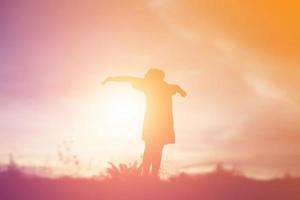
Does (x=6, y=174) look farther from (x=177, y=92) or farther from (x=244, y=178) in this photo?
(x=244, y=178)

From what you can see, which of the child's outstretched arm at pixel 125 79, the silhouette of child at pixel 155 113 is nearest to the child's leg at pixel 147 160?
the silhouette of child at pixel 155 113

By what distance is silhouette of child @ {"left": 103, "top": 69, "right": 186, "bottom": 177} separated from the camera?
48.7 ft

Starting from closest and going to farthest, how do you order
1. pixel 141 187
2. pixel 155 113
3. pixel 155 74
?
pixel 141 187
pixel 155 74
pixel 155 113

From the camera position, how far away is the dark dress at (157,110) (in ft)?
49.0

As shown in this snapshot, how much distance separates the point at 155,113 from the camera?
15.1 m

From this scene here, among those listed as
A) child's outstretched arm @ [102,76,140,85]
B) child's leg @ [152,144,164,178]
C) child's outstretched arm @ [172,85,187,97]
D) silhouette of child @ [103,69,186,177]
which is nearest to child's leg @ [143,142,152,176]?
silhouette of child @ [103,69,186,177]

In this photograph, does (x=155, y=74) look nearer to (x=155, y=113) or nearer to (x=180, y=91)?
(x=180, y=91)

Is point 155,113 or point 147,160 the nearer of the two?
point 147,160

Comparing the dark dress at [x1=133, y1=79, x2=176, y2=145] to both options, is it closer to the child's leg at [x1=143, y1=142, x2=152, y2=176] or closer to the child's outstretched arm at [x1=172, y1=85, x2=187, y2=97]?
the child's outstretched arm at [x1=172, y1=85, x2=187, y2=97]

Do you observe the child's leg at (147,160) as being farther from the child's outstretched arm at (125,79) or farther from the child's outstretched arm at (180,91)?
the child's outstretched arm at (125,79)

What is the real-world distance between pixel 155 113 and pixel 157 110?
8 cm

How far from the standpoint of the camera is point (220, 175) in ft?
50.5

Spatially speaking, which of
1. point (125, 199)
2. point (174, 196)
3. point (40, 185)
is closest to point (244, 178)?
point (174, 196)

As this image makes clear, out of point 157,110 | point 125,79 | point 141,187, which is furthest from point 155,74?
point 141,187
